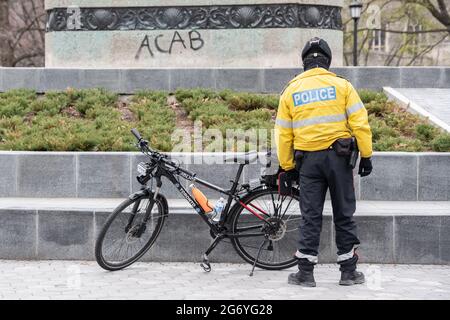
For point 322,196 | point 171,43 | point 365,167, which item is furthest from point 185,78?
point 365,167

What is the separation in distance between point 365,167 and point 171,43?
7.99 metres

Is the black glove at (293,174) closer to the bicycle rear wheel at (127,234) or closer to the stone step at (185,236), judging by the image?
the stone step at (185,236)

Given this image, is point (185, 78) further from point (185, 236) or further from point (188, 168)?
point (185, 236)

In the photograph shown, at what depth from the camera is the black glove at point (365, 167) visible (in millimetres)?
7516

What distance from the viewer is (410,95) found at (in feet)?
42.4

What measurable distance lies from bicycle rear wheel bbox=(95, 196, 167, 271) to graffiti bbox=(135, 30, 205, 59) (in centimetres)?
687

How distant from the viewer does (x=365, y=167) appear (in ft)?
24.7

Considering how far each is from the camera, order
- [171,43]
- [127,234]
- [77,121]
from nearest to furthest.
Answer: [127,234]
[77,121]
[171,43]

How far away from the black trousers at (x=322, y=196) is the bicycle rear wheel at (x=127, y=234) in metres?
1.53

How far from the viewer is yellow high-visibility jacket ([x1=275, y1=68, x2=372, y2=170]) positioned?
7.50 meters

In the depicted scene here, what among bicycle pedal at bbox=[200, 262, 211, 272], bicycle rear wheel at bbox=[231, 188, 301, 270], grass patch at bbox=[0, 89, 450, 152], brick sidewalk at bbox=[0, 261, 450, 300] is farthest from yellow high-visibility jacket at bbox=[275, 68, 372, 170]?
grass patch at bbox=[0, 89, 450, 152]

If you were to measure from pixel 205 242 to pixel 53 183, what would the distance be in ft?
7.45

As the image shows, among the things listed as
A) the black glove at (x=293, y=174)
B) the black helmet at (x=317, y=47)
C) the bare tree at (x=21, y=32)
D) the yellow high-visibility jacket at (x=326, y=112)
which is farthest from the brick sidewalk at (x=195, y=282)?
the bare tree at (x=21, y=32)
